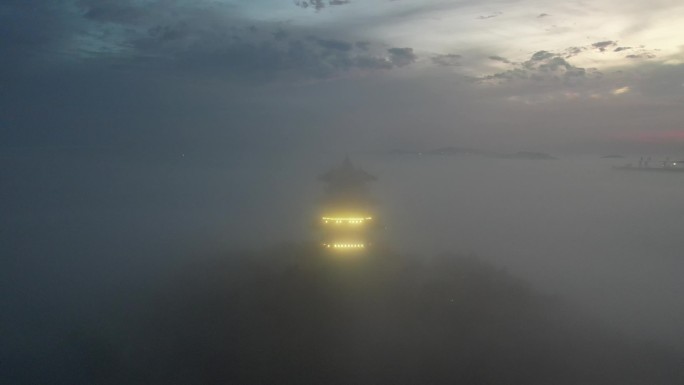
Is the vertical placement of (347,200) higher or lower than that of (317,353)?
higher

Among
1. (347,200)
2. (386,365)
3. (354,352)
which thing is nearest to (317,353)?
(354,352)

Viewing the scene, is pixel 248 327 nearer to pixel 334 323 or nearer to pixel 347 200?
pixel 334 323

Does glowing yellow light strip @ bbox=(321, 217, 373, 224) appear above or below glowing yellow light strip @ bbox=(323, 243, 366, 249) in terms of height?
above

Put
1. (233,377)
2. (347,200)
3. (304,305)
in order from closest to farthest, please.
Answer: (233,377) < (304,305) < (347,200)

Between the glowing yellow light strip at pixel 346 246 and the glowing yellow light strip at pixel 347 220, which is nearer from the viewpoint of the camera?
the glowing yellow light strip at pixel 346 246

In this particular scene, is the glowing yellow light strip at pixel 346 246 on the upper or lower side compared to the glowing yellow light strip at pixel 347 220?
lower

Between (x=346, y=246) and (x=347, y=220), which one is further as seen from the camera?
(x=347, y=220)

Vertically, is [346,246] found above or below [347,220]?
below

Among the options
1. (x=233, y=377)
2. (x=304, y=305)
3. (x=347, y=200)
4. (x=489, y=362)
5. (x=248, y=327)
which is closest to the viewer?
(x=233, y=377)

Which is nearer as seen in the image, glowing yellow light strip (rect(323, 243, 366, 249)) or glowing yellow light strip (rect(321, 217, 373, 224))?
glowing yellow light strip (rect(323, 243, 366, 249))

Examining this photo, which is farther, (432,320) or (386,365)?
(432,320)
